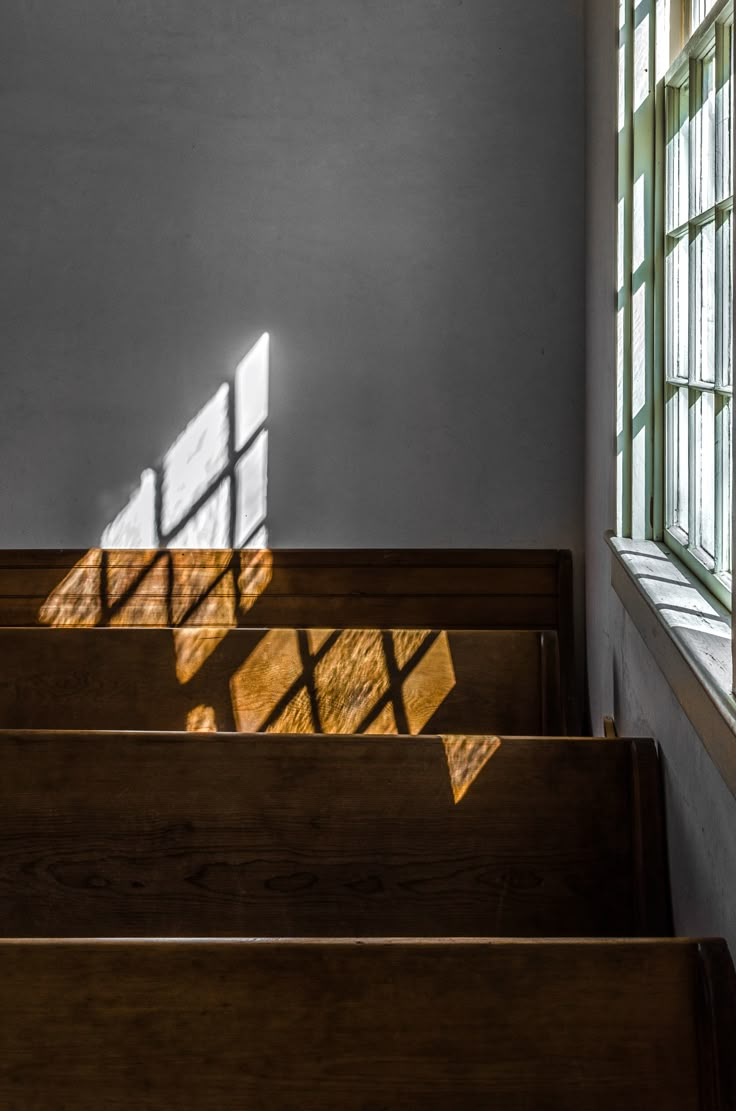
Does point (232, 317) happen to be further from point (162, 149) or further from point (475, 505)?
point (475, 505)

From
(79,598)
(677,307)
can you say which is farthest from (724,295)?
(79,598)

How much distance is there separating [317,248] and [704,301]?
2011 mm

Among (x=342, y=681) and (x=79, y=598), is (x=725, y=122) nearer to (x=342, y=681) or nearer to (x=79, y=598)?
(x=342, y=681)

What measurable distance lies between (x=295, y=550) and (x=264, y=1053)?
2.80 metres

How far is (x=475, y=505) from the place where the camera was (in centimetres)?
384

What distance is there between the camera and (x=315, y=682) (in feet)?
8.89

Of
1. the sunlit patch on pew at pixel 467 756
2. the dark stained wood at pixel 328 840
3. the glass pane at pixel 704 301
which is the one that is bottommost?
the dark stained wood at pixel 328 840

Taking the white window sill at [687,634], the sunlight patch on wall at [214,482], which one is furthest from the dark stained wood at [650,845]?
the sunlight patch on wall at [214,482]

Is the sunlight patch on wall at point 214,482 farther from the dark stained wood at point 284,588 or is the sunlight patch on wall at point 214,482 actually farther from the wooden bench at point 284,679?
the wooden bench at point 284,679

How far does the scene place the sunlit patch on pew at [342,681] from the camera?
2.65 meters

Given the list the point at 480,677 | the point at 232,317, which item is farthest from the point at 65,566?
the point at 480,677

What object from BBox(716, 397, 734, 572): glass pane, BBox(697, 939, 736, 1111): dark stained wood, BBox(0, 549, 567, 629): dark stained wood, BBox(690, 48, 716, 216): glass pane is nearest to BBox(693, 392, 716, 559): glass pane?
BBox(716, 397, 734, 572): glass pane

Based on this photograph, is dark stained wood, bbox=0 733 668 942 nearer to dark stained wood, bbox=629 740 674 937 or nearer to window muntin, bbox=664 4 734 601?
dark stained wood, bbox=629 740 674 937

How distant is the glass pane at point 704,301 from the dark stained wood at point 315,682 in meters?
0.86
